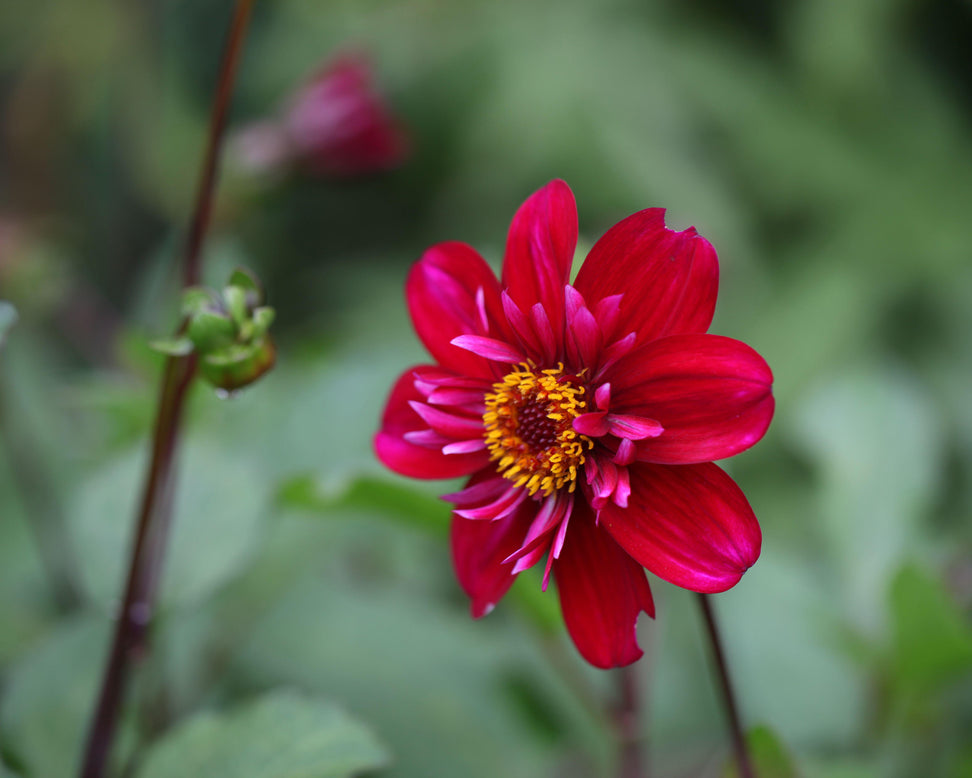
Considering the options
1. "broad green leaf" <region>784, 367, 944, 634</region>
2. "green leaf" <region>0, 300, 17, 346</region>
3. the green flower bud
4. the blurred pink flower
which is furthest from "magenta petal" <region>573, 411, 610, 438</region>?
the blurred pink flower

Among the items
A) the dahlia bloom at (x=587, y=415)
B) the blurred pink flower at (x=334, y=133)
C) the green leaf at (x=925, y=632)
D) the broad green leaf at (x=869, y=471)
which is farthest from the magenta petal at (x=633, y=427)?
the blurred pink flower at (x=334, y=133)

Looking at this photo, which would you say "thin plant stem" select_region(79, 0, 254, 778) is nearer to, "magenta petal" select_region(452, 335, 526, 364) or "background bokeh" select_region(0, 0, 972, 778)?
"background bokeh" select_region(0, 0, 972, 778)

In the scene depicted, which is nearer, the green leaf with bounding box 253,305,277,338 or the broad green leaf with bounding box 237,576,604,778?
the green leaf with bounding box 253,305,277,338

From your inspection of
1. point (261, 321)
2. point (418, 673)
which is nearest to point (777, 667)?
point (418, 673)

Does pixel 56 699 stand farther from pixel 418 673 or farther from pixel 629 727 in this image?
pixel 629 727

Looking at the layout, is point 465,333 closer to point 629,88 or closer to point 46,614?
point 46,614

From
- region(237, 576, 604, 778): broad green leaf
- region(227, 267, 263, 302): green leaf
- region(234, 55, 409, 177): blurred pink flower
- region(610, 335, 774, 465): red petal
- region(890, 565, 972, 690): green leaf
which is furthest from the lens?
region(234, 55, 409, 177): blurred pink flower
